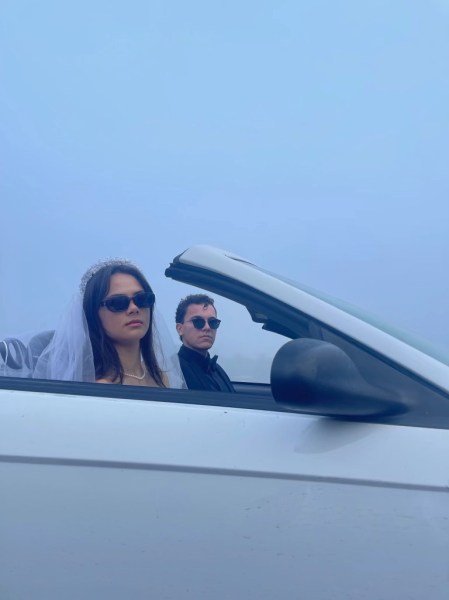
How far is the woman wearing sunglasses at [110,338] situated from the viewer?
217 centimetres

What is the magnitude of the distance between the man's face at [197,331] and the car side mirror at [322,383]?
118cm

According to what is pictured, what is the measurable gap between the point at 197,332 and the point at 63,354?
2.16 feet

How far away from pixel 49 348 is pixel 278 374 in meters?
0.96

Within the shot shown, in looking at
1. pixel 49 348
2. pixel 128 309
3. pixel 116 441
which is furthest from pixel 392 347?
pixel 49 348

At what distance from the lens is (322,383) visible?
1520 mm

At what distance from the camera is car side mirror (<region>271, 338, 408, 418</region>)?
1519 mm

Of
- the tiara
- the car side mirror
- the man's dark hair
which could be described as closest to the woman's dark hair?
the tiara

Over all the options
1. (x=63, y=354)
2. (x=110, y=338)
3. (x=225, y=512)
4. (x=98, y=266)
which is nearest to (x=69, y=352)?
(x=63, y=354)

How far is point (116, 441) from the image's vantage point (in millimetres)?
1638

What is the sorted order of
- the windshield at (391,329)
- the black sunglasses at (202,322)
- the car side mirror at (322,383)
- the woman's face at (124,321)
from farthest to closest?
the black sunglasses at (202,322), the woman's face at (124,321), the windshield at (391,329), the car side mirror at (322,383)

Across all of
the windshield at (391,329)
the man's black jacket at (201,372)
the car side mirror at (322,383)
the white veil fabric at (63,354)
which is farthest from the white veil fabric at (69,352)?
the car side mirror at (322,383)

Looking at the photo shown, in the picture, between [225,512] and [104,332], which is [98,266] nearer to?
[104,332]

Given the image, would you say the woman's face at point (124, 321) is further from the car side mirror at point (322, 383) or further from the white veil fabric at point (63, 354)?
the car side mirror at point (322, 383)

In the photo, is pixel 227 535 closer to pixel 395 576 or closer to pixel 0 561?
pixel 395 576
